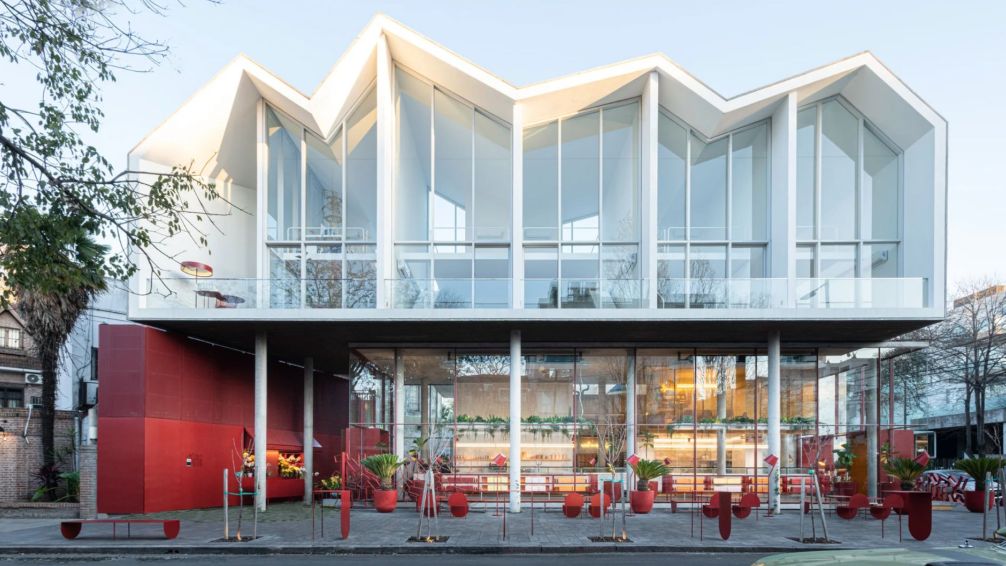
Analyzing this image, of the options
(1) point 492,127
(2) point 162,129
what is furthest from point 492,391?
(2) point 162,129

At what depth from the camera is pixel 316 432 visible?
100.0ft

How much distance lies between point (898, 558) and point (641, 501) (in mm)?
16042

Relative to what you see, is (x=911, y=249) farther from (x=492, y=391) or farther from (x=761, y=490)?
(x=492, y=391)

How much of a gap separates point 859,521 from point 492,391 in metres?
10.6

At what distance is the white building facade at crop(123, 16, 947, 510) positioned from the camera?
816 inches

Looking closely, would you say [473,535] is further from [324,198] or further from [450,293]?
[324,198]

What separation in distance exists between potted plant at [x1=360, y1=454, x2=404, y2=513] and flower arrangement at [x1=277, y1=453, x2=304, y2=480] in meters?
6.35

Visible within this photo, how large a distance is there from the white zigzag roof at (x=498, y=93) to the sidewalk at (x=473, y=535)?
33.5 feet

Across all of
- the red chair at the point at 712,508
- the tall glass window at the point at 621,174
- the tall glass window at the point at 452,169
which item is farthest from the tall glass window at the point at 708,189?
the red chair at the point at 712,508

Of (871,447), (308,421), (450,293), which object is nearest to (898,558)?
(450,293)

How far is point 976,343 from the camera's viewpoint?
124ft

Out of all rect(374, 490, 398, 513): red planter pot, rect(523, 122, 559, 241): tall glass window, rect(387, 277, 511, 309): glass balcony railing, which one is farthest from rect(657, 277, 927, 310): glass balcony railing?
rect(374, 490, 398, 513): red planter pot

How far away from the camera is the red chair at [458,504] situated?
18.5 metres

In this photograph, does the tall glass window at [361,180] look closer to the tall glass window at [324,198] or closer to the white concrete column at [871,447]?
the tall glass window at [324,198]
